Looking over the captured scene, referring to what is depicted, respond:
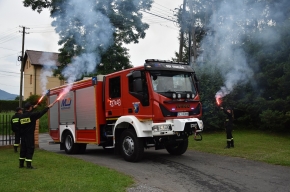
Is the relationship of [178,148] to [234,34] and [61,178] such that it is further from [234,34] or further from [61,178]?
[234,34]

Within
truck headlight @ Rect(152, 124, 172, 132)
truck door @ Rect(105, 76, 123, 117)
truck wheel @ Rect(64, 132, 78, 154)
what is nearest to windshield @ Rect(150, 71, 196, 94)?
truck headlight @ Rect(152, 124, 172, 132)

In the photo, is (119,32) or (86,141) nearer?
(86,141)

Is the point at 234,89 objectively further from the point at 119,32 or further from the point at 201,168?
the point at 201,168

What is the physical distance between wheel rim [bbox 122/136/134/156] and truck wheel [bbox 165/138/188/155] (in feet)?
5.92

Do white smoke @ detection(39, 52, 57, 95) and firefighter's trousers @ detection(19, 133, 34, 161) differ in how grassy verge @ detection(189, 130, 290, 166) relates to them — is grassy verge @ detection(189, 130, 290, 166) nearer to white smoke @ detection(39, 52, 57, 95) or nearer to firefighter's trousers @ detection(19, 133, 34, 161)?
firefighter's trousers @ detection(19, 133, 34, 161)

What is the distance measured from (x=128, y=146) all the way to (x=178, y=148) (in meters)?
2.27

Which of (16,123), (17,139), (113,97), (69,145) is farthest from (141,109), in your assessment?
(17,139)

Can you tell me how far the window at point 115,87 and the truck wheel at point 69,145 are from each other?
3101mm

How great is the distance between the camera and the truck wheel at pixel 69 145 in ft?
42.4

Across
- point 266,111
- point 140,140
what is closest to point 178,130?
point 140,140

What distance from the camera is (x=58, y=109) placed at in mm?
14016

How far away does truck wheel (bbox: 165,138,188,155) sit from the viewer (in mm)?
11527

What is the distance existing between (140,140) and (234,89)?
10.5 m

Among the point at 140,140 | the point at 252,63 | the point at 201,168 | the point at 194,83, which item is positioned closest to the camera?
the point at 201,168
